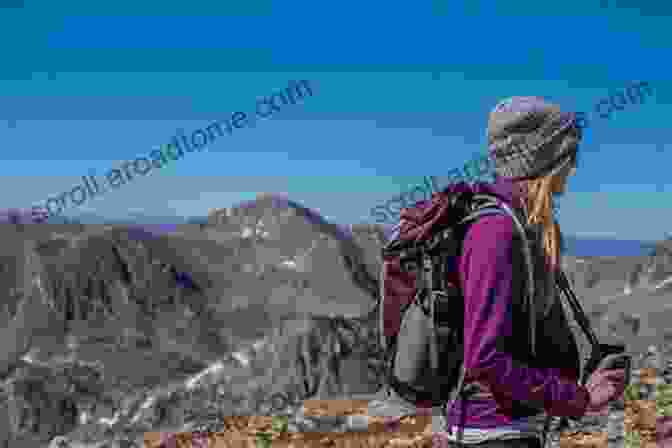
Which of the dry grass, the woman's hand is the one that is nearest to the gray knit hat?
the woman's hand

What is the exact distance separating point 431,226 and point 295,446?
21.8 m

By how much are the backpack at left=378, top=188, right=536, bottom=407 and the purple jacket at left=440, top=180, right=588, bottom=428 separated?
0.12 metres

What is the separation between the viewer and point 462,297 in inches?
239

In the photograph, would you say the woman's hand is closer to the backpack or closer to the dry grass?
the backpack

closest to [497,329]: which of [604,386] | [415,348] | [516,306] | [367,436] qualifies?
[516,306]

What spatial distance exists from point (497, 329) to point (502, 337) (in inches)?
3.5

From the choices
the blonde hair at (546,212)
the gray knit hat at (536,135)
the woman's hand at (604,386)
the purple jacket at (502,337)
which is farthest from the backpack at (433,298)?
the woman's hand at (604,386)

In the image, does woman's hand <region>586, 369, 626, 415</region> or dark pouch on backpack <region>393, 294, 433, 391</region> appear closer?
woman's hand <region>586, 369, 626, 415</region>

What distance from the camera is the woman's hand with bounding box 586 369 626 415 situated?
233 inches

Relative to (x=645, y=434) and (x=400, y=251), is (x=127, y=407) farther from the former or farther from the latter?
(x=400, y=251)

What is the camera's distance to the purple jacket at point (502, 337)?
5680 millimetres

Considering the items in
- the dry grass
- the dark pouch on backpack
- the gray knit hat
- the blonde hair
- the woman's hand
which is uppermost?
the gray knit hat

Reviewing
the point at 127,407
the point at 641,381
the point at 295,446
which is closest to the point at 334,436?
the point at 295,446

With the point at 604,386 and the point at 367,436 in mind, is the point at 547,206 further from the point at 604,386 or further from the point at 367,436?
the point at 367,436
